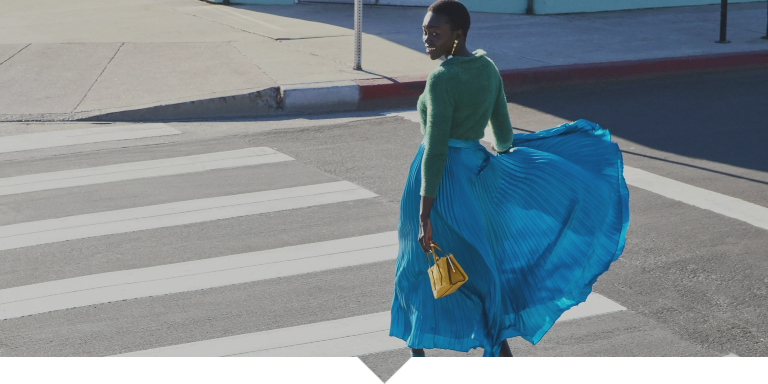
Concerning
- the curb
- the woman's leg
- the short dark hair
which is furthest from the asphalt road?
the short dark hair

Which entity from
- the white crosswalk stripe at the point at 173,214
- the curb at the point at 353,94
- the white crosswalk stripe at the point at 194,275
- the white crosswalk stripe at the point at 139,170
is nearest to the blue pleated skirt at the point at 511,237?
the white crosswalk stripe at the point at 194,275

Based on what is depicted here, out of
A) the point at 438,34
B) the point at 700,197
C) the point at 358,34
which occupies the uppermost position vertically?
the point at 438,34

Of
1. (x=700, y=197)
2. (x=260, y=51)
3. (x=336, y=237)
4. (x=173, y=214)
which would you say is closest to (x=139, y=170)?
(x=173, y=214)

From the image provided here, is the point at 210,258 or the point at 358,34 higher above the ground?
the point at 358,34

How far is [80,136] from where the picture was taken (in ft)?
29.2

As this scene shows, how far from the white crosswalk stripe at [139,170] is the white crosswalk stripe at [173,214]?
0.86 m

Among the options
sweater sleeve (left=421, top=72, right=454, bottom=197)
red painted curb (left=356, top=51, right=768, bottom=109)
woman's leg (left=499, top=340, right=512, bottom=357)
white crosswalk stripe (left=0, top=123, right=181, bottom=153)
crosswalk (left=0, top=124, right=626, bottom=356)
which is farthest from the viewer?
red painted curb (left=356, top=51, right=768, bottom=109)

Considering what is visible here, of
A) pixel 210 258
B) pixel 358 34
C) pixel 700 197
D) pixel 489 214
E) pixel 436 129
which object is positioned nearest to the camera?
pixel 436 129

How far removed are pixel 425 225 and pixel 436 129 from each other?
0.43 m

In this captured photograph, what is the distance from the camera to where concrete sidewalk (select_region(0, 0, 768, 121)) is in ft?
32.7

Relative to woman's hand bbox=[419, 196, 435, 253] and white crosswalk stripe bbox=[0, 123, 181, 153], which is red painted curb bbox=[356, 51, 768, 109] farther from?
woman's hand bbox=[419, 196, 435, 253]

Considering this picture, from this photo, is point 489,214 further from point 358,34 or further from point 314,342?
point 358,34

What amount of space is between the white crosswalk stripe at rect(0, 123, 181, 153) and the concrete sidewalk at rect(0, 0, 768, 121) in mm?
404

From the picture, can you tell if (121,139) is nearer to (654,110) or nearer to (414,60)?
(414,60)
